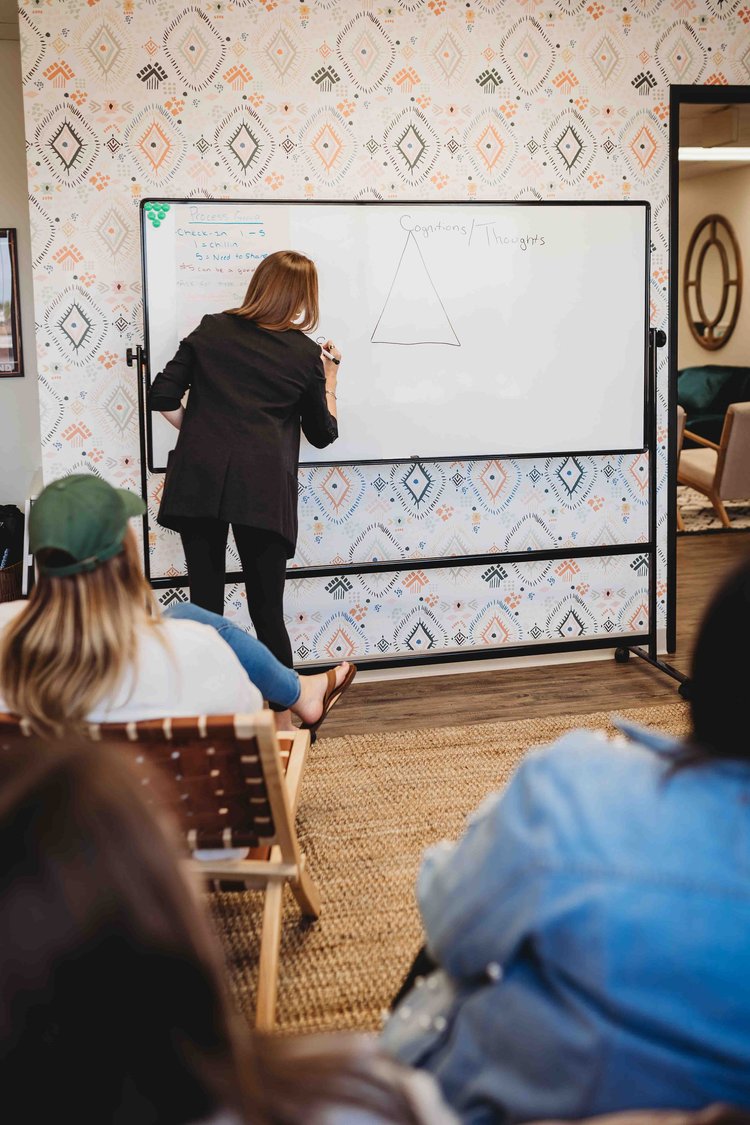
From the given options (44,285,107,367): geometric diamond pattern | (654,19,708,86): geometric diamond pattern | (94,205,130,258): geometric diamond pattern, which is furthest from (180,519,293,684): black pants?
(654,19,708,86): geometric diamond pattern

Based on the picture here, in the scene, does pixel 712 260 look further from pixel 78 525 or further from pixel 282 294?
pixel 78 525

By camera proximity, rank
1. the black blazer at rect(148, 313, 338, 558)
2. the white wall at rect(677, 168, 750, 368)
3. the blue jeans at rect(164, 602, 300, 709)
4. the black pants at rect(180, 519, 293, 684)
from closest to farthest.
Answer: the blue jeans at rect(164, 602, 300, 709)
the black blazer at rect(148, 313, 338, 558)
the black pants at rect(180, 519, 293, 684)
the white wall at rect(677, 168, 750, 368)

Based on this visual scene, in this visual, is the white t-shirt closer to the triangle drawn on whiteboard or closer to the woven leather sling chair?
the woven leather sling chair

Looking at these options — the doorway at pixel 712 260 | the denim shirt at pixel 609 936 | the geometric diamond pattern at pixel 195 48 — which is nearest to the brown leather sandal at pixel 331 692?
the denim shirt at pixel 609 936

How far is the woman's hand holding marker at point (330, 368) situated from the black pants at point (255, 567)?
18.8 inches

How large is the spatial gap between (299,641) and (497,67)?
6.82 feet

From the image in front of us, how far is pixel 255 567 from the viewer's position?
3.11 meters

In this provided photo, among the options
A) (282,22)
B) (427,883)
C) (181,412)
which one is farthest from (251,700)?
(282,22)

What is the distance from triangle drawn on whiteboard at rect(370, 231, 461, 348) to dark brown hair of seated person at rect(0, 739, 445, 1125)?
3130 millimetres

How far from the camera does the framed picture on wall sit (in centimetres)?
501

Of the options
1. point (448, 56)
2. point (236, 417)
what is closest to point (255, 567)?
point (236, 417)

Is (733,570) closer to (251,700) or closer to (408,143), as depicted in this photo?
(251,700)

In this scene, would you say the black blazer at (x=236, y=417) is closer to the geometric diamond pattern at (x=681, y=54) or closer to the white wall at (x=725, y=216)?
the geometric diamond pattern at (x=681, y=54)

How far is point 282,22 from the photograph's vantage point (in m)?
3.44
